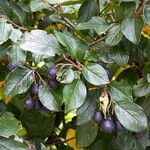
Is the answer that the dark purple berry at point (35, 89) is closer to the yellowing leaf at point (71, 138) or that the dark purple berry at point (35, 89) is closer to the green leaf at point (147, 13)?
the green leaf at point (147, 13)

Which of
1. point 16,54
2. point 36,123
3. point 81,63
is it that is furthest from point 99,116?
point 36,123

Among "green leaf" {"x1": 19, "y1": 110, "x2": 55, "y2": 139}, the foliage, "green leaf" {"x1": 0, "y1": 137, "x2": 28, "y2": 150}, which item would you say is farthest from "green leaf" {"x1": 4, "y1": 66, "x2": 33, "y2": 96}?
"green leaf" {"x1": 19, "y1": 110, "x2": 55, "y2": 139}

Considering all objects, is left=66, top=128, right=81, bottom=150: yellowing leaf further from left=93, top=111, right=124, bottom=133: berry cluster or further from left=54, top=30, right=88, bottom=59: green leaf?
left=54, top=30, right=88, bottom=59: green leaf

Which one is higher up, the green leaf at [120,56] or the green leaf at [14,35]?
the green leaf at [14,35]

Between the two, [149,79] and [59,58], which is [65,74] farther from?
[149,79]

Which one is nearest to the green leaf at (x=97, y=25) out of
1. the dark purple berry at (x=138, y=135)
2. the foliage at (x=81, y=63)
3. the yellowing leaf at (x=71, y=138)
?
the foliage at (x=81, y=63)

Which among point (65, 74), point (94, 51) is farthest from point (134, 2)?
point (65, 74)

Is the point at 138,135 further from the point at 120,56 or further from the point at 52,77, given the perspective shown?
the point at 52,77
